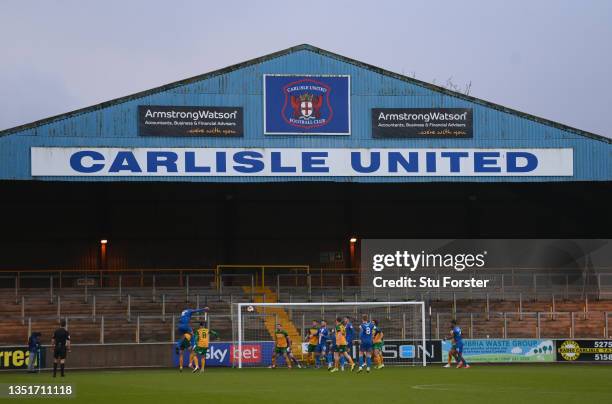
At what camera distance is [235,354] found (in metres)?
37.5

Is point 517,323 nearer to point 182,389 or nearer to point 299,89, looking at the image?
point 299,89

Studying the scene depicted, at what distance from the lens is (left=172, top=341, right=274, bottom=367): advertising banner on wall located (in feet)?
123

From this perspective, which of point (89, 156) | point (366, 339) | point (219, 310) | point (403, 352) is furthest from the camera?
point (219, 310)

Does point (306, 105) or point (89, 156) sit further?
point (306, 105)

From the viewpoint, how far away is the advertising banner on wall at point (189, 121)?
148 feet

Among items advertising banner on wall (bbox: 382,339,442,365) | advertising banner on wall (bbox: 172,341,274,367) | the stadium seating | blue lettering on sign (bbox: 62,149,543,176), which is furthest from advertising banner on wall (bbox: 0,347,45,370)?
advertising banner on wall (bbox: 382,339,442,365)

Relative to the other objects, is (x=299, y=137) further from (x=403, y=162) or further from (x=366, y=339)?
(x=366, y=339)

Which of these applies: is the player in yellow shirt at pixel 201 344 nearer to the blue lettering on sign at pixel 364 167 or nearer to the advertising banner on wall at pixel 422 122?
the blue lettering on sign at pixel 364 167

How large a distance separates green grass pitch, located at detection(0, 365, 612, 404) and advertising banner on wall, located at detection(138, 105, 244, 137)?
15982mm

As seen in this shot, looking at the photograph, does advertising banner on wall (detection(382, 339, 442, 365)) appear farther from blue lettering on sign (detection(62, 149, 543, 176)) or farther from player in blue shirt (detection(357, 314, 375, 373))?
blue lettering on sign (detection(62, 149, 543, 176))

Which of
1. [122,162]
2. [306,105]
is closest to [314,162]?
[306,105]

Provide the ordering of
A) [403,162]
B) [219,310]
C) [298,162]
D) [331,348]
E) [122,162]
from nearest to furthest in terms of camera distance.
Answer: [331,348] → [122,162] → [219,310] → [298,162] → [403,162]

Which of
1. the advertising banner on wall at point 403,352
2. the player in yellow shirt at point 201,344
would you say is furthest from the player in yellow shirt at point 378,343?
the player in yellow shirt at point 201,344

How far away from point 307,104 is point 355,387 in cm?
2323
